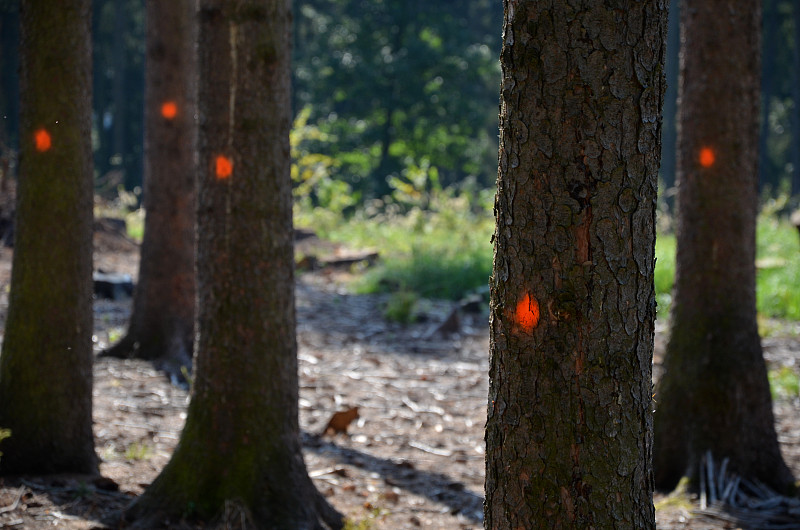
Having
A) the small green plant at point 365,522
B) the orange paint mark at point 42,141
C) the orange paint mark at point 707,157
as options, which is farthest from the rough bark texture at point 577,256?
the orange paint mark at point 42,141

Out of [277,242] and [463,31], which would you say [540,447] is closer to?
[277,242]

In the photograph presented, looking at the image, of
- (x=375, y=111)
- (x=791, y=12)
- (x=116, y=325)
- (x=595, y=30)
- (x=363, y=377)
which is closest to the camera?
(x=595, y=30)

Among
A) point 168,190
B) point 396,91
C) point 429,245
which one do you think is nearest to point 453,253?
point 429,245

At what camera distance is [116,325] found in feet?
28.3

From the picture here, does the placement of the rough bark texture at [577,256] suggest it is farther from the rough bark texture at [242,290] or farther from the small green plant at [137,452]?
the small green plant at [137,452]

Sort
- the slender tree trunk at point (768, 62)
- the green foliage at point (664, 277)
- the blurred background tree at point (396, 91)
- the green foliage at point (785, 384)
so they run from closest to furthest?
the green foliage at point (785, 384) → the green foliage at point (664, 277) → the blurred background tree at point (396, 91) → the slender tree trunk at point (768, 62)

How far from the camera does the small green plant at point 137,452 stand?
4.77m

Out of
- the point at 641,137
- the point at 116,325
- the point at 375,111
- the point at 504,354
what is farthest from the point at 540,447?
the point at 375,111

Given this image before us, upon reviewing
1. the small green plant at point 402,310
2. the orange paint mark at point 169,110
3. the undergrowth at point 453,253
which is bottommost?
the small green plant at point 402,310

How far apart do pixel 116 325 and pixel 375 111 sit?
835 inches

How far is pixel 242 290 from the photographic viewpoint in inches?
151

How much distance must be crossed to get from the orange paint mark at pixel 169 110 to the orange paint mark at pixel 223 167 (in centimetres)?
358

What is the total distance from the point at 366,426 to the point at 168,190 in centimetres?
280

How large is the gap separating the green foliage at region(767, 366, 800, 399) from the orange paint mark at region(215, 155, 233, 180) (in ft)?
16.8
